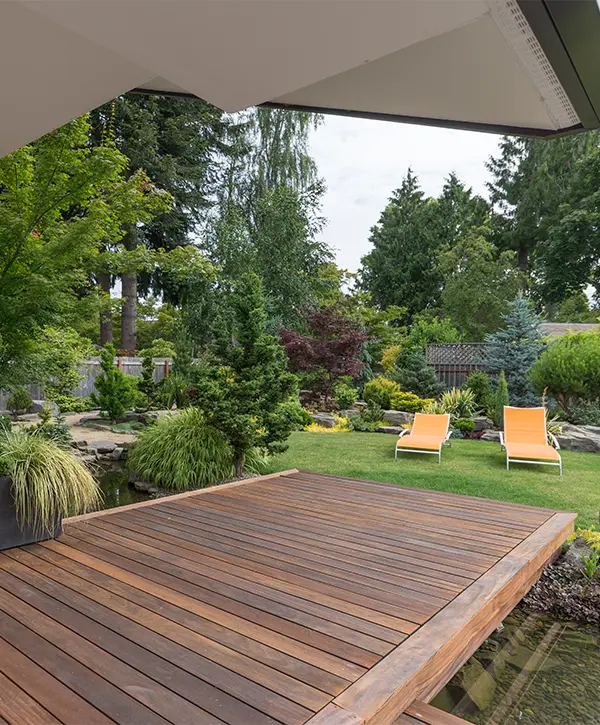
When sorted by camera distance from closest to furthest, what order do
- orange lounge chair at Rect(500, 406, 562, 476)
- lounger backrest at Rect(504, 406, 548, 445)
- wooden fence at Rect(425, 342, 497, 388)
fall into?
orange lounge chair at Rect(500, 406, 562, 476) → lounger backrest at Rect(504, 406, 548, 445) → wooden fence at Rect(425, 342, 497, 388)

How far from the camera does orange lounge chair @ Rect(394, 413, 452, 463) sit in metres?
7.36

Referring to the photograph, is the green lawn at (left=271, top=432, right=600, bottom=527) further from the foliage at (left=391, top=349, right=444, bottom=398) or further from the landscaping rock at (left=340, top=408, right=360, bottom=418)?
the foliage at (left=391, top=349, right=444, bottom=398)

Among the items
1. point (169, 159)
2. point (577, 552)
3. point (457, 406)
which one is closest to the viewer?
point (577, 552)

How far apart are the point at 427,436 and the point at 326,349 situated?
4987mm

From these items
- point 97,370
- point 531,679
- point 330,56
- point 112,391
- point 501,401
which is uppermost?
point 330,56

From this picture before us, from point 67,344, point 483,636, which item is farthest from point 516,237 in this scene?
point 483,636

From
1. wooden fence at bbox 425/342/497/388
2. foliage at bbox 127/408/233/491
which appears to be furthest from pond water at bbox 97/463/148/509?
wooden fence at bbox 425/342/497/388

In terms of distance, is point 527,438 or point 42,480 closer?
point 42,480

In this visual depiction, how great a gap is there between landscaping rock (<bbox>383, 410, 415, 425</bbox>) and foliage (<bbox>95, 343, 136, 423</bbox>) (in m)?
5.33

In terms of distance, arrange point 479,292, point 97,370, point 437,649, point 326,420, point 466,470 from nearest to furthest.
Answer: point 437,649 < point 466,470 < point 326,420 < point 97,370 < point 479,292

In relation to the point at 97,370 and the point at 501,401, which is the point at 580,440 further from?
the point at 97,370

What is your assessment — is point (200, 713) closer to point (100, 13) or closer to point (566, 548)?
point (100, 13)

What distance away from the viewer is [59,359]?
235 inches

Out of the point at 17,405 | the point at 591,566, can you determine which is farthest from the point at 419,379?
the point at 17,405
